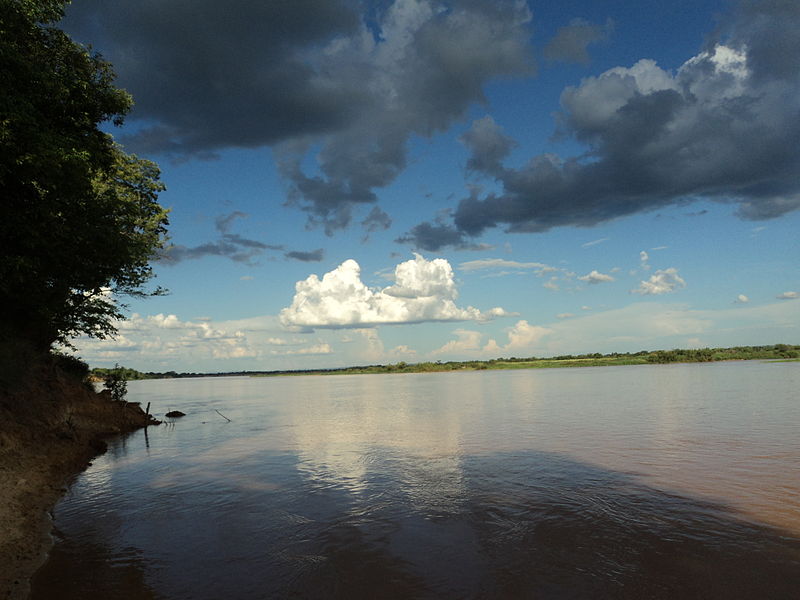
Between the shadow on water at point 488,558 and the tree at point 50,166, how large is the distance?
1187 cm

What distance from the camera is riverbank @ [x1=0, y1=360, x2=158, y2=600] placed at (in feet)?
47.6

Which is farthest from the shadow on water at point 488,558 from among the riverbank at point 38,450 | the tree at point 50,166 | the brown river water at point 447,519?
the tree at point 50,166

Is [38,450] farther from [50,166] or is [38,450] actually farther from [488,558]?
[488,558]

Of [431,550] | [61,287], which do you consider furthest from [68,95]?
[431,550]

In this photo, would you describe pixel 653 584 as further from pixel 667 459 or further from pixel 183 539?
pixel 667 459

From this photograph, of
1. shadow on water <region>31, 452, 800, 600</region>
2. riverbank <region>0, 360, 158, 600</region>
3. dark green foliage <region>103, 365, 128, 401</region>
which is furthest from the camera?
dark green foliage <region>103, 365, 128, 401</region>

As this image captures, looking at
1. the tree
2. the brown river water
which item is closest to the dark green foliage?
the brown river water

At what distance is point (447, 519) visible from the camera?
17375 millimetres

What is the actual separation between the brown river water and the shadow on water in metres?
0.07

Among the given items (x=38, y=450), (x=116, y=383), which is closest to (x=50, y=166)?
(x=38, y=450)

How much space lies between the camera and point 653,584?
1191 centimetres

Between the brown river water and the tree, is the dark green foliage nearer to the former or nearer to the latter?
the brown river water

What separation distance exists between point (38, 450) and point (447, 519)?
23.5 m

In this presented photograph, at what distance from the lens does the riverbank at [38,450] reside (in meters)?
14.5
